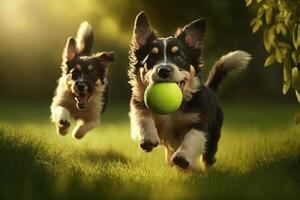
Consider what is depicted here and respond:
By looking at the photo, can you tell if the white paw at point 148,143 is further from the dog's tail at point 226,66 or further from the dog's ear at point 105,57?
the dog's ear at point 105,57

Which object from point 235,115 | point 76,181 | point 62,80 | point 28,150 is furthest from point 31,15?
point 76,181

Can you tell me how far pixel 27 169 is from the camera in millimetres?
5703

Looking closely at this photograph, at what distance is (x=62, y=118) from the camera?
7.47 metres

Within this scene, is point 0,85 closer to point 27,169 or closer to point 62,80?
point 62,80

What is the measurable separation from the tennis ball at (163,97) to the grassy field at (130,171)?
603mm

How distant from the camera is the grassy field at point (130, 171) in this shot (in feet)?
16.1

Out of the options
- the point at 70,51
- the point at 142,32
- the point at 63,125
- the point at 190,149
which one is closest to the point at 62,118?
the point at 63,125

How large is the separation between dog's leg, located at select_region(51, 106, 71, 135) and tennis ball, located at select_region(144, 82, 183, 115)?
5.68 feet

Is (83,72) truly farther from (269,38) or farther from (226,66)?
(269,38)

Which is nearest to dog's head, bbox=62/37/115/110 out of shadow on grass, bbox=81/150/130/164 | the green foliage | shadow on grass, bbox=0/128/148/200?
shadow on grass, bbox=81/150/130/164

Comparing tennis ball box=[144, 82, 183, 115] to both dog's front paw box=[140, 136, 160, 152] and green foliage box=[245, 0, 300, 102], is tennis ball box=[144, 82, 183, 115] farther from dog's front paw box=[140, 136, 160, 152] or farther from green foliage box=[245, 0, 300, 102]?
green foliage box=[245, 0, 300, 102]

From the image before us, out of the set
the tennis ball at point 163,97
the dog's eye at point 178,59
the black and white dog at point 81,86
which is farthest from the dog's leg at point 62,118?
the dog's eye at point 178,59

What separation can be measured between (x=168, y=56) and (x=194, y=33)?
49cm

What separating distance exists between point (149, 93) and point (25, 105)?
10.2m
